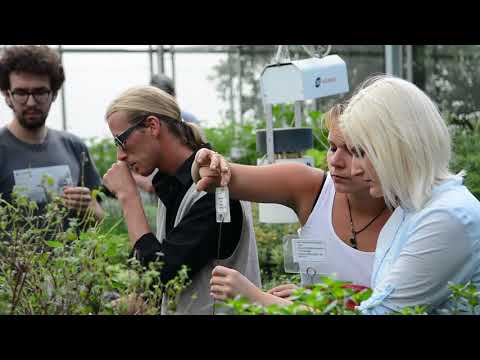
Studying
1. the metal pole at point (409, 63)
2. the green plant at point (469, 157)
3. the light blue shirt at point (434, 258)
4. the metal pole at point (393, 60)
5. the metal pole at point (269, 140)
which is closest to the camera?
the light blue shirt at point (434, 258)

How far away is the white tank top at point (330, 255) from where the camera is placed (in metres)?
2.41

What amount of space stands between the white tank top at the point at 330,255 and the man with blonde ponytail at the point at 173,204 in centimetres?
23

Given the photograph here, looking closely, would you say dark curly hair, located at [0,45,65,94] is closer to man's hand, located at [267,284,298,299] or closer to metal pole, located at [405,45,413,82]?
man's hand, located at [267,284,298,299]

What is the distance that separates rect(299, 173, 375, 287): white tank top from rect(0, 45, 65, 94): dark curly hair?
1.98m

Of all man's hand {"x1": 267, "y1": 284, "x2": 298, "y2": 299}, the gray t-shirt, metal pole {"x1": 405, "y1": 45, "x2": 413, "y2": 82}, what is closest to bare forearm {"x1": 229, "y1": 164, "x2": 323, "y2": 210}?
man's hand {"x1": 267, "y1": 284, "x2": 298, "y2": 299}

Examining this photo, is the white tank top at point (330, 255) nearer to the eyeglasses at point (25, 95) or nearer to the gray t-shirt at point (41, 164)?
the gray t-shirt at point (41, 164)

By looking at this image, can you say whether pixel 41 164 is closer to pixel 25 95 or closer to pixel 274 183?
pixel 25 95

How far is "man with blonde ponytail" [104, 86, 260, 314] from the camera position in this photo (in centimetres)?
250

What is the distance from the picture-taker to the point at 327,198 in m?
2.52

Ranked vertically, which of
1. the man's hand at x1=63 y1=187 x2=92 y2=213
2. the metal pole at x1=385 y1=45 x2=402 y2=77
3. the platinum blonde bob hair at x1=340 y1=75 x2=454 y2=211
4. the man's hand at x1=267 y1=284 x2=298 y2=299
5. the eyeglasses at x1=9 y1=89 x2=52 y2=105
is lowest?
the man's hand at x1=267 y1=284 x2=298 y2=299

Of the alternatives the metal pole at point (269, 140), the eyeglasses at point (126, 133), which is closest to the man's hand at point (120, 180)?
the eyeglasses at point (126, 133)
